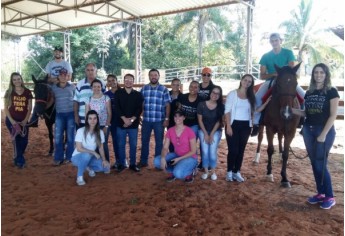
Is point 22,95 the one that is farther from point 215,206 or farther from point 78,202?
point 215,206

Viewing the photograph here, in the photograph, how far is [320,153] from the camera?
138 inches

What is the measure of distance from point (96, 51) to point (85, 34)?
1.71 meters

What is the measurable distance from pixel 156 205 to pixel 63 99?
2.71m

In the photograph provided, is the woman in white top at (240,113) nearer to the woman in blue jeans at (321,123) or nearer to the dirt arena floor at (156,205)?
the dirt arena floor at (156,205)

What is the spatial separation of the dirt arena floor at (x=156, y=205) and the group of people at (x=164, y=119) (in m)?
0.23

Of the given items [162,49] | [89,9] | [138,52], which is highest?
[162,49]

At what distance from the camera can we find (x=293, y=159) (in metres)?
6.09

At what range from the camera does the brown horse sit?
409cm

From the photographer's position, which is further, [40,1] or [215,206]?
[40,1]

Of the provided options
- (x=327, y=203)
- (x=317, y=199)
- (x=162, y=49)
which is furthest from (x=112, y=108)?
(x=162, y=49)

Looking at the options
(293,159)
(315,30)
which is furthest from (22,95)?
(315,30)

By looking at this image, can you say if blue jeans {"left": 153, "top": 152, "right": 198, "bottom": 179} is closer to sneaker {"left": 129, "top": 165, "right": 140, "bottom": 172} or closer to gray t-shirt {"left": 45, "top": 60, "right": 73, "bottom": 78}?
sneaker {"left": 129, "top": 165, "right": 140, "bottom": 172}

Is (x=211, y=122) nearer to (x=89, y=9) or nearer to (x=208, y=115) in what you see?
(x=208, y=115)

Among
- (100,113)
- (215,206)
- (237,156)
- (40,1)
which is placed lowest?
(215,206)
